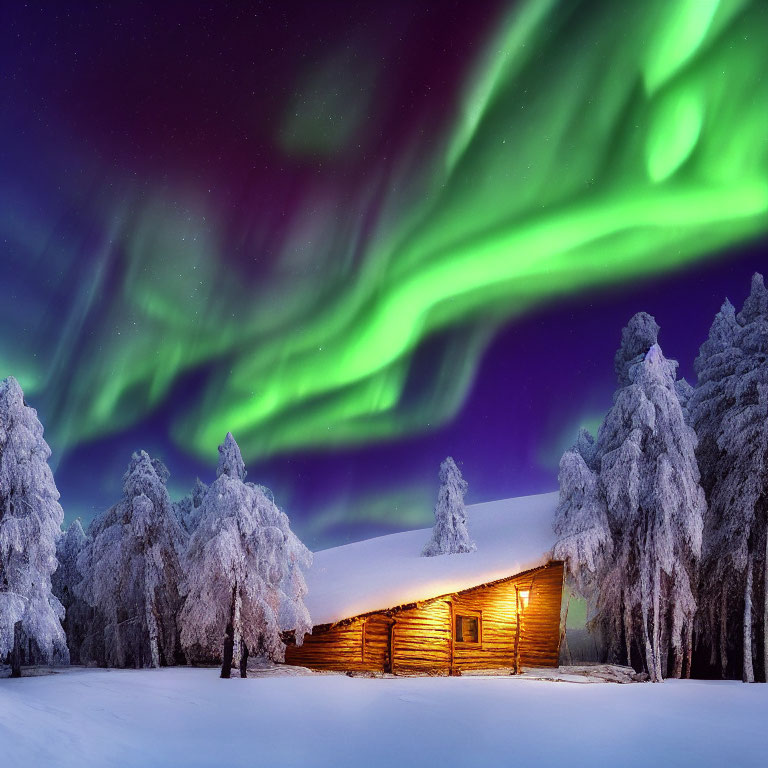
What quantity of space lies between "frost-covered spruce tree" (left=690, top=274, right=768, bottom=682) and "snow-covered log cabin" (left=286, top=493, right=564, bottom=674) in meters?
6.65

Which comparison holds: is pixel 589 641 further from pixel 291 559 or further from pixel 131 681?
pixel 131 681

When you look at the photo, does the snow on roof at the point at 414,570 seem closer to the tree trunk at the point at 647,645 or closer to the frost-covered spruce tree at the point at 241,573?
the frost-covered spruce tree at the point at 241,573

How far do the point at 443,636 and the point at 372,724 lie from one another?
13640 mm

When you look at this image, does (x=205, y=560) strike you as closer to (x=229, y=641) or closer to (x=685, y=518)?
(x=229, y=641)

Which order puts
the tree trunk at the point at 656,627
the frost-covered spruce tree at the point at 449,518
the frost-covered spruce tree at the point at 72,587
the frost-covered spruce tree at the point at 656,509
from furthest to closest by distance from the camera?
the frost-covered spruce tree at the point at 449,518, the frost-covered spruce tree at the point at 72,587, the frost-covered spruce tree at the point at 656,509, the tree trunk at the point at 656,627

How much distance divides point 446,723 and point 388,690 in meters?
6.28

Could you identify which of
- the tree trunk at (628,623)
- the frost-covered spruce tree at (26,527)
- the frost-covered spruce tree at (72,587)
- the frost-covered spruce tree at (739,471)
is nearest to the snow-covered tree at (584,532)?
the tree trunk at (628,623)

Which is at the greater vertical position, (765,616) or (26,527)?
(26,527)

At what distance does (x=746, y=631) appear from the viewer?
25.7m

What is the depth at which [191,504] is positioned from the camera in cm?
4228

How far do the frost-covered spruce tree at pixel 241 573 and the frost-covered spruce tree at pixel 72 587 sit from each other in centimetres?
1472

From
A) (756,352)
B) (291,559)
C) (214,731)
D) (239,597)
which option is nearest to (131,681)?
(239,597)

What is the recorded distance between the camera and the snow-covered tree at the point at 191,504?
1556 inches

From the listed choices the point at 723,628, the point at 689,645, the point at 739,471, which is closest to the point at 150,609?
the point at 689,645
